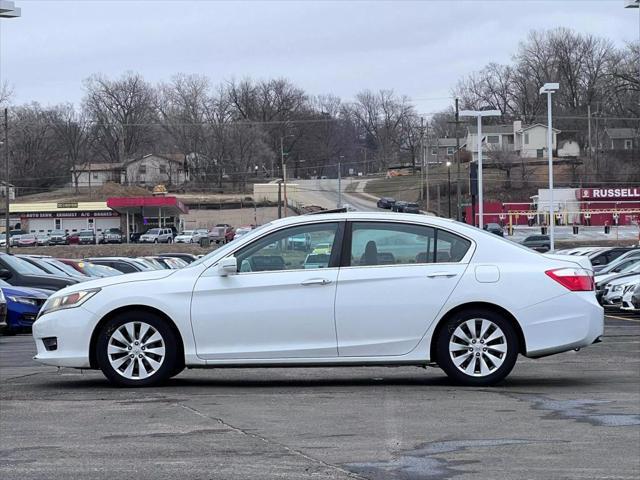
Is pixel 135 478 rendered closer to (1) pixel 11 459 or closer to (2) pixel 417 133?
(1) pixel 11 459

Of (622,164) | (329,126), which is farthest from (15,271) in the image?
(329,126)

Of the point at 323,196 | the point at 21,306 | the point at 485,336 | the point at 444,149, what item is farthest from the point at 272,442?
the point at 444,149

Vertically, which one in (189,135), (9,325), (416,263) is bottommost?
(9,325)

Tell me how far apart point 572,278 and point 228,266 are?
129 inches

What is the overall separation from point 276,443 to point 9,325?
12.8 m

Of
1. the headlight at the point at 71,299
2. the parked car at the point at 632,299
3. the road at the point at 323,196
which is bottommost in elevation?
the parked car at the point at 632,299

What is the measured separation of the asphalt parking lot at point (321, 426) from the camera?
6.02 metres

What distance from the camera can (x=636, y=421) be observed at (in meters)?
7.70

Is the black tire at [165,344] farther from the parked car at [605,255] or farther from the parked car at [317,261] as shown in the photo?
the parked car at [605,255]

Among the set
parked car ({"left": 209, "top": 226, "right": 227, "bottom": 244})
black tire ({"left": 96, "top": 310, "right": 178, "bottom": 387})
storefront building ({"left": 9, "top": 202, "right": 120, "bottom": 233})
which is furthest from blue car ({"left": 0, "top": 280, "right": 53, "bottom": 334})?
storefront building ({"left": 9, "top": 202, "right": 120, "bottom": 233})

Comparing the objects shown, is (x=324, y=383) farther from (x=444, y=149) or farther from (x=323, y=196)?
(x=444, y=149)

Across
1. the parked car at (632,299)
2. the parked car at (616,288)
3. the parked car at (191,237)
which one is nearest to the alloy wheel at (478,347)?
the parked car at (632,299)

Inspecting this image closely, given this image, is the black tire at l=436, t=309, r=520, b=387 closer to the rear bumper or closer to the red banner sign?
the rear bumper

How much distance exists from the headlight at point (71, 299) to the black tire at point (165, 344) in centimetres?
33
